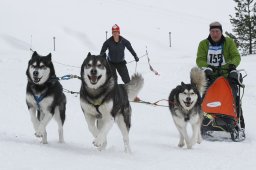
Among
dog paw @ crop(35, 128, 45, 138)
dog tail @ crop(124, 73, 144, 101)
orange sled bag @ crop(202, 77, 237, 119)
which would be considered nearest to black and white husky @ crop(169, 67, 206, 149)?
orange sled bag @ crop(202, 77, 237, 119)

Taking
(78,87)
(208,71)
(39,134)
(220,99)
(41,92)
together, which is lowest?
(39,134)

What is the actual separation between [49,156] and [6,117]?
317cm

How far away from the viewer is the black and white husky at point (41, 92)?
501 cm

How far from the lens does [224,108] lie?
19.8ft

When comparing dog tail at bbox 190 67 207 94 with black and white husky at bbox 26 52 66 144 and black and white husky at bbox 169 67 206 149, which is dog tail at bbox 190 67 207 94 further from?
black and white husky at bbox 26 52 66 144

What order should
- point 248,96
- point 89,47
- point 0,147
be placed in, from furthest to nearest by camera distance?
1. point 89,47
2. point 248,96
3. point 0,147

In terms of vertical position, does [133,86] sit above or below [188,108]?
above

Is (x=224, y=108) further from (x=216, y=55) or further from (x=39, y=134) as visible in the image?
(x=39, y=134)

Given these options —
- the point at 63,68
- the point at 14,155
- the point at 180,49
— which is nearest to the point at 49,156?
the point at 14,155

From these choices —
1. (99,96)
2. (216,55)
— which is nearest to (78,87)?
(216,55)

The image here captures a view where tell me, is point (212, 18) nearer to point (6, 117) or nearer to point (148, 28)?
point (148, 28)

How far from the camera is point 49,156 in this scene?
4.05 m

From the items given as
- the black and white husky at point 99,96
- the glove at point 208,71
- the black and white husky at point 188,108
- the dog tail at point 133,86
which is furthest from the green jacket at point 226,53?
the black and white husky at point 99,96

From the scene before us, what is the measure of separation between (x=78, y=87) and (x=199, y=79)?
19.2ft
